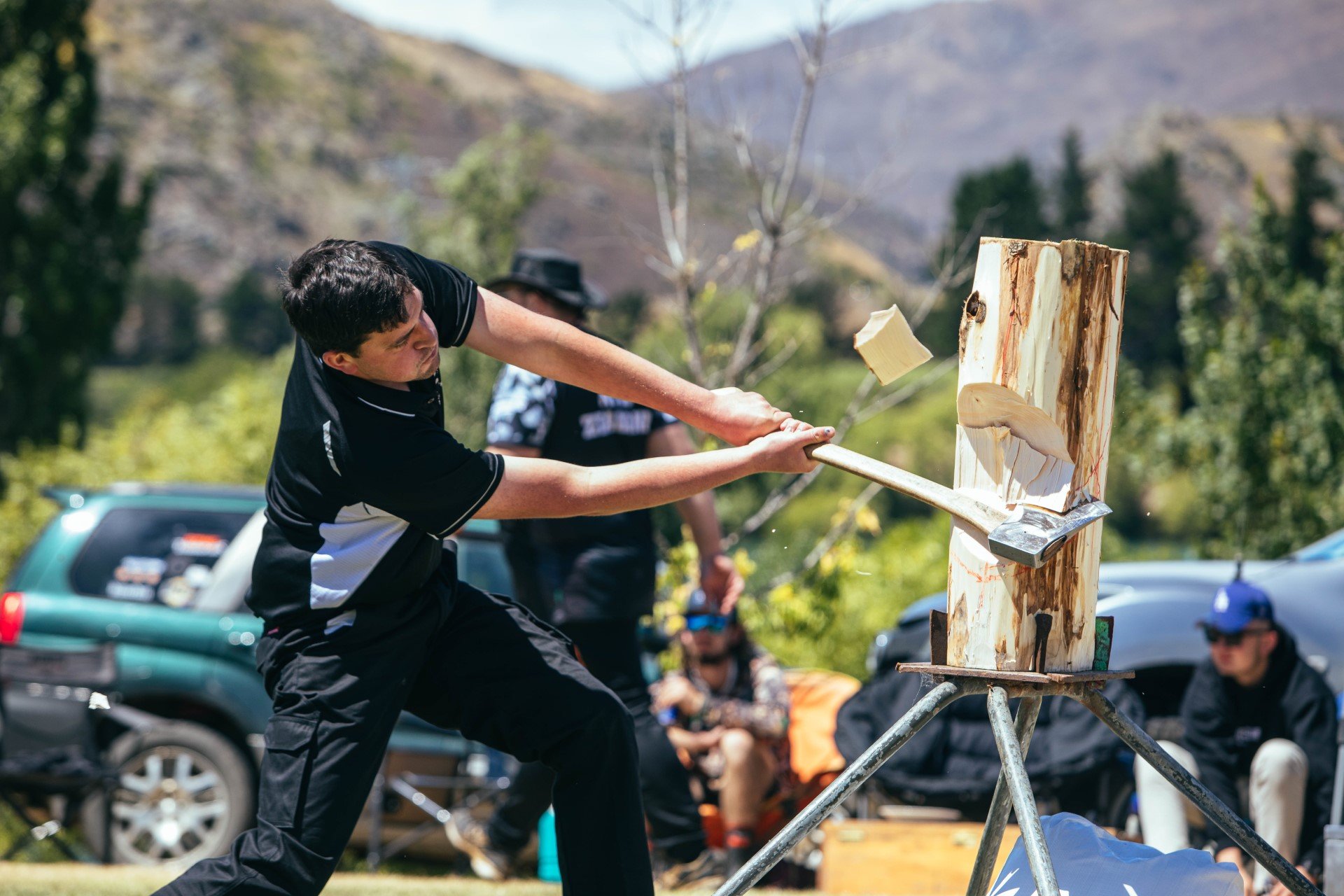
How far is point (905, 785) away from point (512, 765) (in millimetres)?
1857

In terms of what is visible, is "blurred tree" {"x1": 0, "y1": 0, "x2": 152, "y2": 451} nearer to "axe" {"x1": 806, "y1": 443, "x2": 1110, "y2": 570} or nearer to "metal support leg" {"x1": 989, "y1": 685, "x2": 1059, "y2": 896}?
"axe" {"x1": 806, "y1": 443, "x2": 1110, "y2": 570}

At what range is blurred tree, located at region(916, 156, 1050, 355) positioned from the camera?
6500 mm

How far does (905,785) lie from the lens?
17.9ft

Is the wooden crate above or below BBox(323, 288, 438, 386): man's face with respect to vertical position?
below

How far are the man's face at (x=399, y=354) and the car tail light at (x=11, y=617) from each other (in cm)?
487

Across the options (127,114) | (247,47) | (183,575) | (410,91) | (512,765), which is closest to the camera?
(512,765)

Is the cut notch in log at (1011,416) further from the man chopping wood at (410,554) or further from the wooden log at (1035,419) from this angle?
the man chopping wood at (410,554)

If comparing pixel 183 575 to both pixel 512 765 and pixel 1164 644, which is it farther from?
pixel 1164 644

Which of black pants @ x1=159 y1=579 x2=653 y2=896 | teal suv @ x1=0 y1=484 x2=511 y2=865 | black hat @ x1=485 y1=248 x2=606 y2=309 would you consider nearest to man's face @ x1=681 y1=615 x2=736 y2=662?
teal suv @ x1=0 y1=484 x2=511 y2=865

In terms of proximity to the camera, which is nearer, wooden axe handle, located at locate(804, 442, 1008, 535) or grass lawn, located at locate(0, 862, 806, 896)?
wooden axe handle, located at locate(804, 442, 1008, 535)

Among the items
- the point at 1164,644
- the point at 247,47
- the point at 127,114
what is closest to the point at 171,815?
the point at 1164,644

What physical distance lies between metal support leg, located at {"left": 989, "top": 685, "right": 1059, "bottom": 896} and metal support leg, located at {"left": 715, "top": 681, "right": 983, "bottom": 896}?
0.11m

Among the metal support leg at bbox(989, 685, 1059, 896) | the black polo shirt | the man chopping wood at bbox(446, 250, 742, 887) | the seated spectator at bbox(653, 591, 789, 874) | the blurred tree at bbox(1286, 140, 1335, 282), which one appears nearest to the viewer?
the metal support leg at bbox(989, 685, 1059, 896)

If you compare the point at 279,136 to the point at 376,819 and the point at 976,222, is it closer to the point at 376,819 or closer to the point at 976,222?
the point at 376,819
